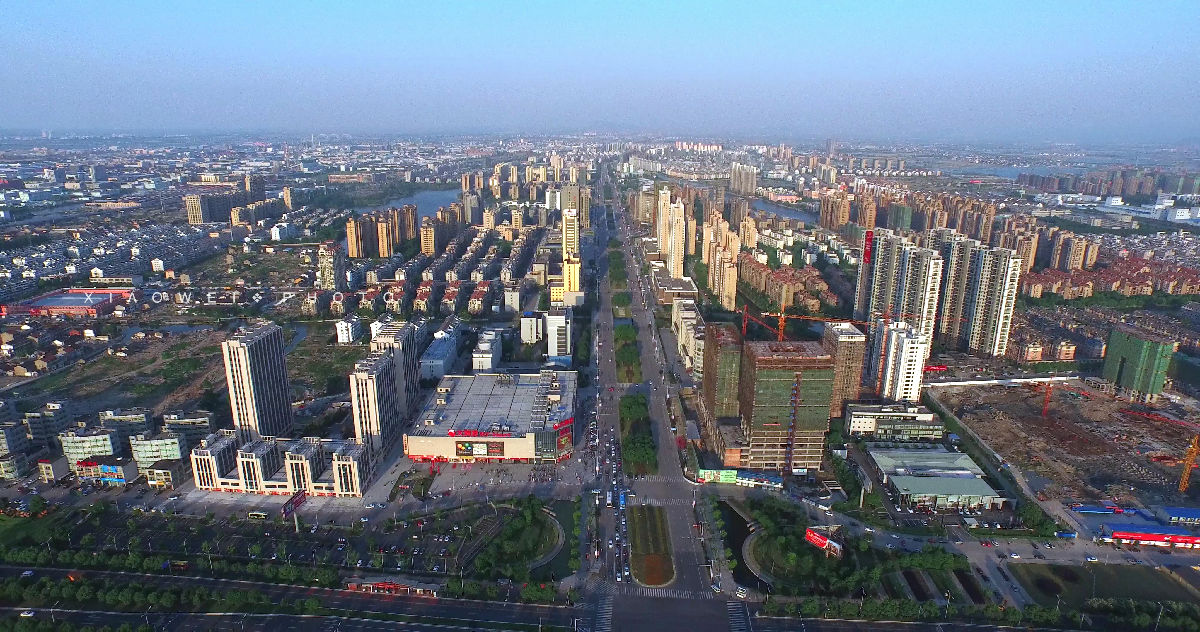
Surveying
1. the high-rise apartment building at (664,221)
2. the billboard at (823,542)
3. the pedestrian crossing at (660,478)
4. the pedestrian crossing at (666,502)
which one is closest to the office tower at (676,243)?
the high-rise apartment building at (664,221)

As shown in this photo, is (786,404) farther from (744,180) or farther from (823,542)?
(744,180)

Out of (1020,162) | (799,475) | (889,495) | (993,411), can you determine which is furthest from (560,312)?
(1020,162)

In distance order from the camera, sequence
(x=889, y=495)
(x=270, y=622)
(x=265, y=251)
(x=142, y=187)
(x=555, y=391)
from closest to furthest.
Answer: (x=270, y=622), (x=889, y=495), (x=555, y=391), (x=265, y=251), (x=142, y=187)

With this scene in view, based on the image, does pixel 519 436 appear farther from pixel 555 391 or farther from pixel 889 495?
pixel 889 495

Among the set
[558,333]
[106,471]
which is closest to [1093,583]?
[558,333]

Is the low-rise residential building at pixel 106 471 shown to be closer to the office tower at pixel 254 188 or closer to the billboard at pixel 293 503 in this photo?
the billboard at pixel 293 503

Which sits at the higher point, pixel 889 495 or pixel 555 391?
pixel 555 391

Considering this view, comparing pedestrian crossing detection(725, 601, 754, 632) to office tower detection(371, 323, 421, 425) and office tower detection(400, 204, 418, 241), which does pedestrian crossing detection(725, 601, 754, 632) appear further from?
office tower detection(400, 204, 418, 241)
